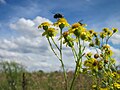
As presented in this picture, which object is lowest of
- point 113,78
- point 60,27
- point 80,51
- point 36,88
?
point 36,88

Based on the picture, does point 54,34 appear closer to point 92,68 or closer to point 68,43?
point 68,43

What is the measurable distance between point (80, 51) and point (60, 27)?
0.48 m

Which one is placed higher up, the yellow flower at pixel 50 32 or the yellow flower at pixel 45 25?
the yellow flower at pixel 45 25

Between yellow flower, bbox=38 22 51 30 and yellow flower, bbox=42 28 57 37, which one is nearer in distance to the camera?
yellow flower, bbox=42 28 57 37

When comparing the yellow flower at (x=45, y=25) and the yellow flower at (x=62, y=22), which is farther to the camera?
the yellow flower at (x=45, y=25)

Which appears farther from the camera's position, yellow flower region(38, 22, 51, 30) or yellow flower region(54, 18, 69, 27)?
yellow flower region(38, 22, 51, 30)

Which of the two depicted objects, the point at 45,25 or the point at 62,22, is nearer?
the point at 62,22

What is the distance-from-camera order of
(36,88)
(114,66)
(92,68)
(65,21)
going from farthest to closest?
(36,88) < (114,66) < (92,68) < (65,21)

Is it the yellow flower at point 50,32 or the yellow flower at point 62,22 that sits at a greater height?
the yellow flower at point 62,22

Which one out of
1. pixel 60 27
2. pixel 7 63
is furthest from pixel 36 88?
pixel 60 27

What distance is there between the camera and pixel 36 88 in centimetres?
796

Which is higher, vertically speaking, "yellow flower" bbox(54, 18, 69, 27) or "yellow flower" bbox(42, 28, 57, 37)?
"yellow flower" bbox(54, 18, 69, 27)

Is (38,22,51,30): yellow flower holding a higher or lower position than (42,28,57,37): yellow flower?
higher

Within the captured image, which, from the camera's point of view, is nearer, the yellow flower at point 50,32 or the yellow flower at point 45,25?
the yellow flower at point 50,32
